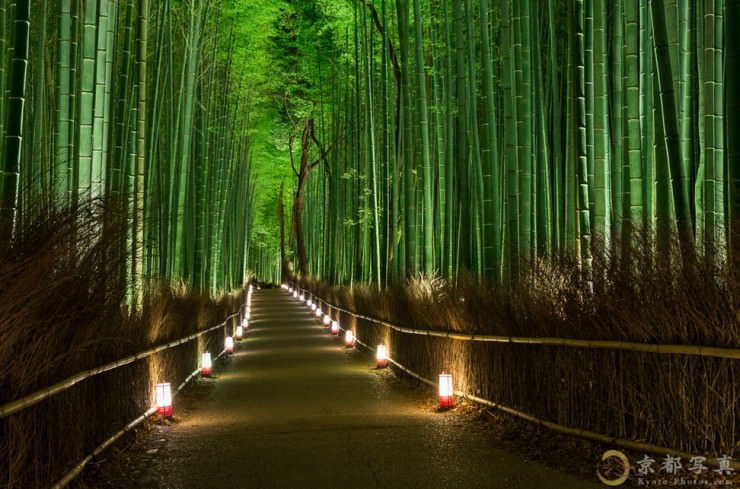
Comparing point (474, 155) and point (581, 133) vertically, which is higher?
point (474, 155)

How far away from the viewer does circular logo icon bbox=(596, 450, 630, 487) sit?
389 cm

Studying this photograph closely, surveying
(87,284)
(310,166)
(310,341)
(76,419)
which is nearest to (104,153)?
(87,284)

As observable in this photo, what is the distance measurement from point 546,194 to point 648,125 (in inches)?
52.3

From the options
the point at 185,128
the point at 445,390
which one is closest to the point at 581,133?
the point at 445,390

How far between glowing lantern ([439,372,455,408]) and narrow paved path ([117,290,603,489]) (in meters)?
0.16

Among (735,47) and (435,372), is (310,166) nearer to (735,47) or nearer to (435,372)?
(435,372)

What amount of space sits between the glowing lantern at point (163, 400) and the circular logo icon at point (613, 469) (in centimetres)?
359

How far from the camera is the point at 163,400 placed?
632 cm

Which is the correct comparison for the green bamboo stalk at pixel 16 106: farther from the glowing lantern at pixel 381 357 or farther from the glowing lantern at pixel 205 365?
the glowing lantern at pixel 381 357

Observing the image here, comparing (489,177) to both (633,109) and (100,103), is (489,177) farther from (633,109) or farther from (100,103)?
(100,103)

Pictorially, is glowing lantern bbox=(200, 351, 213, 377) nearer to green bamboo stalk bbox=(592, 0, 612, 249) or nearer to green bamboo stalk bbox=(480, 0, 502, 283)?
green bamboo stalk bbox=(480, 0, 502, 283)

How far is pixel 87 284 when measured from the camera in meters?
4.11

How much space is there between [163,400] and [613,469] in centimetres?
371

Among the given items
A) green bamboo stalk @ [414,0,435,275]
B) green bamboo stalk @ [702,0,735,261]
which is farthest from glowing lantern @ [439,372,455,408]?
green bamboo stalk @ [414,0,435,275]
